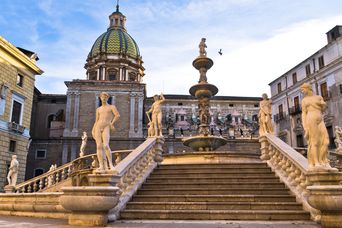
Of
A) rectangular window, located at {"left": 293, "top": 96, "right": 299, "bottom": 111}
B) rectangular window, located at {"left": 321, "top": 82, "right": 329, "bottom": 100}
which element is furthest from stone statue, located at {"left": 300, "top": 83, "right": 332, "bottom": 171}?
rectangular window, located at {"left": 293, "top": 96, "right": 299, "bottom": 111}

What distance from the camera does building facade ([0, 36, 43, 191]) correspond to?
2438cm

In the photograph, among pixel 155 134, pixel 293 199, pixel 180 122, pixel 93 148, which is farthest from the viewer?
pixel 180 122

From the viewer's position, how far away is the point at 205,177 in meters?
9.45

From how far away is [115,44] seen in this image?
5112 centimetres

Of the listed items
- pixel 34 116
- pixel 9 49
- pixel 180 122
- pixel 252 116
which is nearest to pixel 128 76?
pixel 180 122

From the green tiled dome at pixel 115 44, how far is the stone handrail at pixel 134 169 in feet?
136

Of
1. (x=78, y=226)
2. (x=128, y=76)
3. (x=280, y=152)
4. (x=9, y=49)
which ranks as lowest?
(x=78, y=226)

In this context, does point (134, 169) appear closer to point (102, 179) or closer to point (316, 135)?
point (102, 179)

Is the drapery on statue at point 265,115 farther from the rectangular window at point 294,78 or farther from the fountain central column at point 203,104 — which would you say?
the rectangular window at point 294,78

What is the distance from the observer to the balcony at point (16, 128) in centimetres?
2502

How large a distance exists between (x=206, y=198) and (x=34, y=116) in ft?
139

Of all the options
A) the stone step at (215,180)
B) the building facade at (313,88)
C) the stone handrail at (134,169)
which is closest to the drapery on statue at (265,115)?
the stone step at (215,180)

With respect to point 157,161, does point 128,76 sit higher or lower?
higher

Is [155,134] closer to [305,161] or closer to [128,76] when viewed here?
[305,161]
